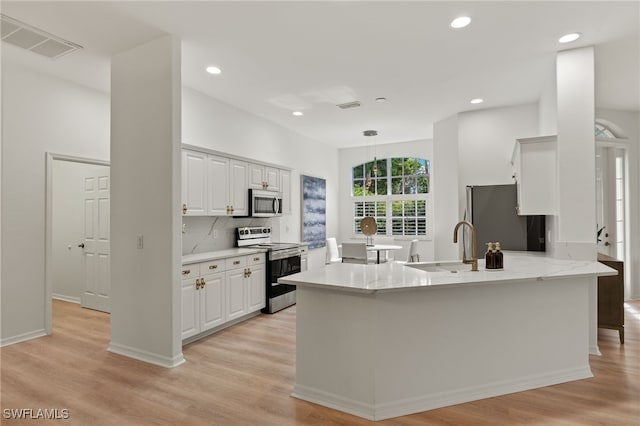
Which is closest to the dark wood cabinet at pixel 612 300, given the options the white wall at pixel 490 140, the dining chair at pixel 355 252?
the white wall at pixel 490 140

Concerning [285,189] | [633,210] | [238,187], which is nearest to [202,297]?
[238,187]

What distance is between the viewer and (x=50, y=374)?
295 centimetres

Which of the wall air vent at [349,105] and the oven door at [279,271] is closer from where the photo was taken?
the oven door at [279,271]

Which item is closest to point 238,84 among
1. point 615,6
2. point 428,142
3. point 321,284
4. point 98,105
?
point 98,105

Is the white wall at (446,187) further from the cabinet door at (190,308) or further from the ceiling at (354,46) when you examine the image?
the cabinet door at (190,308)

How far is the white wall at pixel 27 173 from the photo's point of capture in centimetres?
365

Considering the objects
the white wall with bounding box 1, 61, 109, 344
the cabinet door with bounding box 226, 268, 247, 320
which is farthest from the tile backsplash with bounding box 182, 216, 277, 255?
the white wall with bounding box 1, 61, 109, 344

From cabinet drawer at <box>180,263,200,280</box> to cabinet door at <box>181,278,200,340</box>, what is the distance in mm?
40

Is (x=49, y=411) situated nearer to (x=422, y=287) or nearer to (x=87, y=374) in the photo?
(x=87, y=374)

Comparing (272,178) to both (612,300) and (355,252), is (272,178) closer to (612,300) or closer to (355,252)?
(355,252)

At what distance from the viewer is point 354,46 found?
344cm

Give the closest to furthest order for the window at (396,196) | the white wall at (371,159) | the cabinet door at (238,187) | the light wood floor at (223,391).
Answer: the light wood floor at (223,391) < the cabinet door at (238,187) < the white wall at (371,159) < the window at (396,196)

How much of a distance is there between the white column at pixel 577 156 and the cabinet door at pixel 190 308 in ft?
12.3

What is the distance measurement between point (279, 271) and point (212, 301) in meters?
1.28
